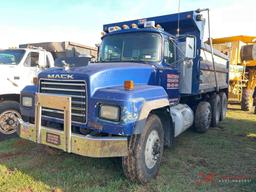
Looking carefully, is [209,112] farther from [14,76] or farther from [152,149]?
[14,76]

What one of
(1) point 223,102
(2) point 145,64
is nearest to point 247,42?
(1) point 223,102

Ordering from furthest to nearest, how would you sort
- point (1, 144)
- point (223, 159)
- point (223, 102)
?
point (223, 102), point (1, 144), point (223, 159)

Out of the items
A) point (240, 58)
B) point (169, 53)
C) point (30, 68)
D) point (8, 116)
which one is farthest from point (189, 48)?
point (240, 58)

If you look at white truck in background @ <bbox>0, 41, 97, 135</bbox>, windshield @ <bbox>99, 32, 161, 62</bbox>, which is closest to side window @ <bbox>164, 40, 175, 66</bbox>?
windshield @ <bbox>99, 32, 161, 62</bbox>

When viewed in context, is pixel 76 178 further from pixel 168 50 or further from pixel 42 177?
pixel 168 50

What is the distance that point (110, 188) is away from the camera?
13.5 feet

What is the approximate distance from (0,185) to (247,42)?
514 inches

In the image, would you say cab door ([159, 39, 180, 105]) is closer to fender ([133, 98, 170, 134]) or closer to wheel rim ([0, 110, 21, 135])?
fender ([133, 98, 170, 134])

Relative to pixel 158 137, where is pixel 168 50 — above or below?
above

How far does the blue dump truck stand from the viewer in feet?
12.7

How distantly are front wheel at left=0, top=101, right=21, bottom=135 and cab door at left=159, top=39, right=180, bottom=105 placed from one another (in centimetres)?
354

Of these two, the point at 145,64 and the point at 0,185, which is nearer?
the point at 0,185

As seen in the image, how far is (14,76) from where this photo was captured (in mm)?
6836

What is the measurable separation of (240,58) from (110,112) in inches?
450
